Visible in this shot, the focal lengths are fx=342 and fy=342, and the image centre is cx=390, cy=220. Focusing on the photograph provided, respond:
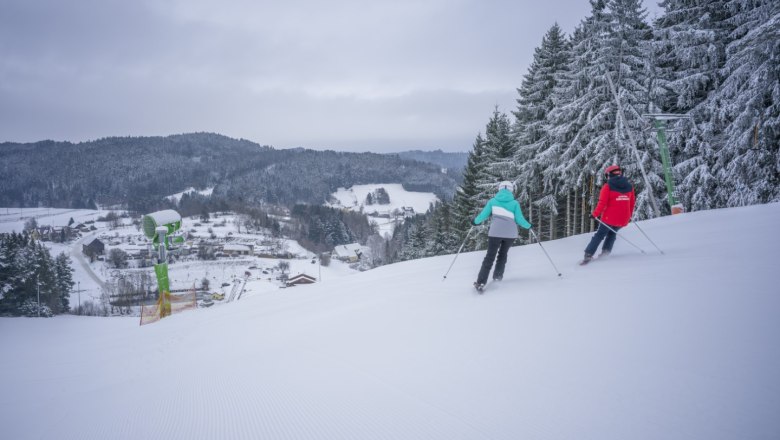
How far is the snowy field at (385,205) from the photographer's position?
143125 mm

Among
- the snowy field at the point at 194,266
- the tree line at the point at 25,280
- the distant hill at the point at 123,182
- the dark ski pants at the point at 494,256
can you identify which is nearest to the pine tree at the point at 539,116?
the dark ski pants at the point at 494,256

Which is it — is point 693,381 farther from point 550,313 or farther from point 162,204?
point 162,204

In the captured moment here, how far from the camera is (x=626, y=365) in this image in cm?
273

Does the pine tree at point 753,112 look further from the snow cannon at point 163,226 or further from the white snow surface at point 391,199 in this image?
the white snow surface at point 391,199

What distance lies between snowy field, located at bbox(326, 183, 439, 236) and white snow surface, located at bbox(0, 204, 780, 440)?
119435 mm

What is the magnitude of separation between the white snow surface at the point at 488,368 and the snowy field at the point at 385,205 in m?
119

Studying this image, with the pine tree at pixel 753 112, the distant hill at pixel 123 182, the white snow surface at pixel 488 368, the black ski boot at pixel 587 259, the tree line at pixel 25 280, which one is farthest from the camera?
the distant hill at pixel 123 182

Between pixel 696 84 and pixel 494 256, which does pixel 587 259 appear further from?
pixel 696 84

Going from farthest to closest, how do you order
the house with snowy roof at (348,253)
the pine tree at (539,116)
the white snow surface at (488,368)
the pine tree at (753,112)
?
the house with snowy roof at (348,253) → the pine tree at (539,116) → the pine tree at (753,112) → the white snow surface at (488,368)

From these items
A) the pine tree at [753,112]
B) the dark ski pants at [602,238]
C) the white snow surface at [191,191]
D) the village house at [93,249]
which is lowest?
the village house at [93,249]

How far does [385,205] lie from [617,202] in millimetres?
161566

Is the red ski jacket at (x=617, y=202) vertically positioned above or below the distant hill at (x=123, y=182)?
below

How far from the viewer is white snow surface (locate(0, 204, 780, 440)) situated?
232 centimetres

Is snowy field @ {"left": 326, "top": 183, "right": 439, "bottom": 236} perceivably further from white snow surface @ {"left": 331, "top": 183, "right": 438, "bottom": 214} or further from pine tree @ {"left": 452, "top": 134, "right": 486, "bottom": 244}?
pine tree @ {"left": 452, "top": 134, "right": 486, "bottom": 244}
